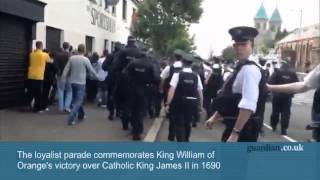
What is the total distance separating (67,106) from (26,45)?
2158 millimetres

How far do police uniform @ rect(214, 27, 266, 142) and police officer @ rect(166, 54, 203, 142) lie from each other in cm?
321

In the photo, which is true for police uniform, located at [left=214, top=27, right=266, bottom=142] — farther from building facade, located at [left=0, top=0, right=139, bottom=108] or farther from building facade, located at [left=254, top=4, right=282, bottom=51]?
building facade, located at [left=0, top=0, right=139, bottom=108]

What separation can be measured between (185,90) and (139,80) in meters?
1.64

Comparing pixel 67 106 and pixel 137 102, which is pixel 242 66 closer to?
pixel 137 102

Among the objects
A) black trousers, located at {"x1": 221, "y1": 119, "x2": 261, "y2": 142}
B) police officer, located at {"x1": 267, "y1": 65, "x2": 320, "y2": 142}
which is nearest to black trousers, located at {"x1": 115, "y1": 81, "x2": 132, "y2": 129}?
black trousers, located at {"x1": 221, "y1": 119, "x2": 261, "y2": 142}

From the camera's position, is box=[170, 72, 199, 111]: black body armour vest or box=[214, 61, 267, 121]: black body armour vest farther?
box=[170, 72, 199, 111]: black body armour vest

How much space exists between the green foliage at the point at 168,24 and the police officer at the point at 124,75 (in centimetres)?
204

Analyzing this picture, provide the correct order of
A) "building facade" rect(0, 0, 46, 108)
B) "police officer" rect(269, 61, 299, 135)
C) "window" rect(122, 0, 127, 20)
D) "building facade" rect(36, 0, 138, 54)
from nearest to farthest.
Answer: "police officer" rect(269, 61, 299, 135), "building facade" rect(0, 0, 46, 108), "building facade" rect(36, 0, 138, 54), "window" rect(122, 0, 127, 20)

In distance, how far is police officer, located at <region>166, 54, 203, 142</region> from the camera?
797 cm

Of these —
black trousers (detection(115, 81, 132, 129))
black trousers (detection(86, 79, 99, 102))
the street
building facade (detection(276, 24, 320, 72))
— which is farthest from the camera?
black trousers (detection(86, 79, 99, 102))

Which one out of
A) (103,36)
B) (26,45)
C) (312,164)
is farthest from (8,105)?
(103,36)

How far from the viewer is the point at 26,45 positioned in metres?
14.8

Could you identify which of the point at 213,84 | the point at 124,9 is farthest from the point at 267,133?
the point at 124,9

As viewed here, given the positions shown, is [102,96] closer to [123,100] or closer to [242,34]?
[123,100]
